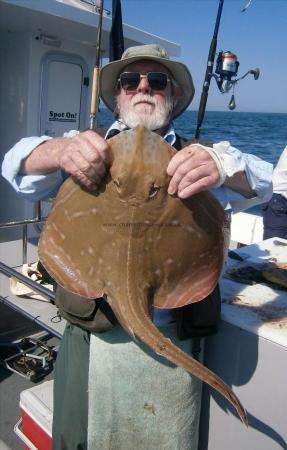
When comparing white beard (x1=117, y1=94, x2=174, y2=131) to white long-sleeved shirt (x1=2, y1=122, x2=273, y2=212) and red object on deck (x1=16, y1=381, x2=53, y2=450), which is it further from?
red object on deck (x1=16, y1=381, x2=53, y2=450)

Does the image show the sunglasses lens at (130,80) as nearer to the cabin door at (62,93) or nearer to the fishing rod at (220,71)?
the fishing rod at (220,71)

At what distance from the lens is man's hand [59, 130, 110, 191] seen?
1.45 metres

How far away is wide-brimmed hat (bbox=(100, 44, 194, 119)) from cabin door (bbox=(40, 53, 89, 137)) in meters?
3.71

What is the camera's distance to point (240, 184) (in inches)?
74.9

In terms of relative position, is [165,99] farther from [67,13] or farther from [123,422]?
[67,13]

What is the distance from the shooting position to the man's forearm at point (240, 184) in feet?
6.09

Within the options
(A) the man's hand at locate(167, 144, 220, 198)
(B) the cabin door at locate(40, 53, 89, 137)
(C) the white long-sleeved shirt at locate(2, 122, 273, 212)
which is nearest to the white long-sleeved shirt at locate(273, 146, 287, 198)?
(B) the cabin door at locate(40, 53, 89, 137)

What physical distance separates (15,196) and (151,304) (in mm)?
5176

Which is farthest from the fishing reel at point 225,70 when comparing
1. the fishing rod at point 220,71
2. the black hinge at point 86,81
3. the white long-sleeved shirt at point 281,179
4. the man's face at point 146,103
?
the man's face at point 146,103

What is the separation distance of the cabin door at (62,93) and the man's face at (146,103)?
13.6ft

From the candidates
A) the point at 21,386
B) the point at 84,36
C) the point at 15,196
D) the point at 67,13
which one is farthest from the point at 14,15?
the point at 21,386

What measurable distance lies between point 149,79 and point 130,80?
10 centimetres

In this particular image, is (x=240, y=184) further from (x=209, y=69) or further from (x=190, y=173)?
(x=209, y=69)

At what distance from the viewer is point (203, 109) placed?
15.6 ft
